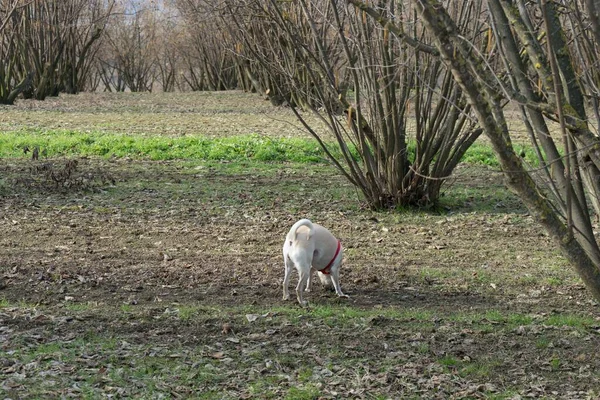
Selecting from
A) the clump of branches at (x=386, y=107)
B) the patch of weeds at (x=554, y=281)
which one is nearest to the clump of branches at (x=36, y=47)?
the clump of branches at (x=386, y=107)

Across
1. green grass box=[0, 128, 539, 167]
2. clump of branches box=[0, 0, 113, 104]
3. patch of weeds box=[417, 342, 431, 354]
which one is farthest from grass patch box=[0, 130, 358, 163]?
clump of branches box=[0, 0, 113, 104]

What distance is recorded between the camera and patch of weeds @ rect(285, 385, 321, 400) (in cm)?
486

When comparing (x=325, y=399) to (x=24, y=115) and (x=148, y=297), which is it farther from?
(x=24, y=115)

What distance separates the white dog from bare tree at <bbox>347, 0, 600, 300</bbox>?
190cm

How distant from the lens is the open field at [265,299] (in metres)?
5.14

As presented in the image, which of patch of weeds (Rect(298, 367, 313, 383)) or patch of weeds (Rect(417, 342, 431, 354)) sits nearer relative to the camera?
patch of weeds (Rect(298, 367, 313, 383))

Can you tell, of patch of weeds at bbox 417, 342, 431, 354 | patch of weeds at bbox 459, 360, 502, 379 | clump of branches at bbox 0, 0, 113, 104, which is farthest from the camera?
clump of branches at bbox 0, 0, 113, 104

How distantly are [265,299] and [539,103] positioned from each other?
119 inches

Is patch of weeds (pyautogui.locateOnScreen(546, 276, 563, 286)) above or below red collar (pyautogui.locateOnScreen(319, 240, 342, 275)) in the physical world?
below

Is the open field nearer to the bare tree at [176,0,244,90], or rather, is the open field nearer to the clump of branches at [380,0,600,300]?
the clump of branches at [380,0,600,300]

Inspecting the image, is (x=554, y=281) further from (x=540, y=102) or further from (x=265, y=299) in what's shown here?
(x=540, y=102)

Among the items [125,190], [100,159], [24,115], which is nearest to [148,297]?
[125,190]

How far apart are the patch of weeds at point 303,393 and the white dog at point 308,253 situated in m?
1.70

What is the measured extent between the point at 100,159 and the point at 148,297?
8578mm
